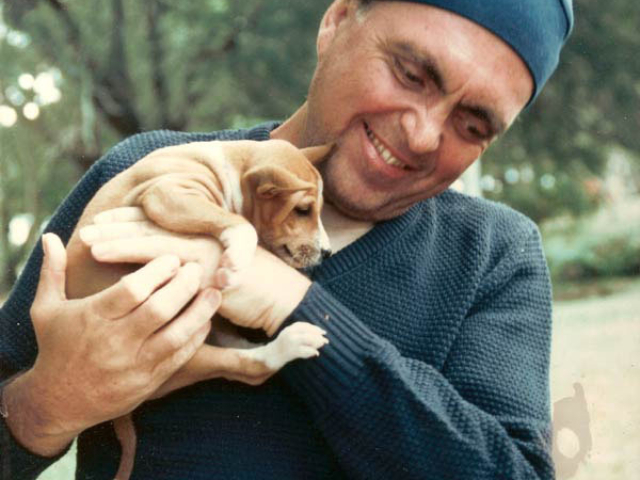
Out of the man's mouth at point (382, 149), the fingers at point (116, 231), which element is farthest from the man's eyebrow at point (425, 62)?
the fingers at point (116, 231)

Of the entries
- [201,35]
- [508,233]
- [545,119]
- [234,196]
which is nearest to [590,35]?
[545,119]

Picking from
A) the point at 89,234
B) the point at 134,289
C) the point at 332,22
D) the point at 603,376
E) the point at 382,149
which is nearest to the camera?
the point at 134,289

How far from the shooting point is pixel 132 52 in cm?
275

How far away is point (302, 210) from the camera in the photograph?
4.46 feet

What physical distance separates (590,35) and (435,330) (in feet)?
4.60

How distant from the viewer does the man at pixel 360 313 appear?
3.83 feet

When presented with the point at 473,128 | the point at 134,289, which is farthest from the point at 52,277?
the point at 473,128

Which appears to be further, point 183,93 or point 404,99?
point 183,93

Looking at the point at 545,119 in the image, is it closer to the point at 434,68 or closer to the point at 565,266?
the point at 565,266

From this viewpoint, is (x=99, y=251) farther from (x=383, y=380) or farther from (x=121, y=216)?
(x=383, y=380)

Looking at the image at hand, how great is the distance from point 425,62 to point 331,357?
0.59 meters

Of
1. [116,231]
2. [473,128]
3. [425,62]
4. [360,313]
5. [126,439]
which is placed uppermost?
[425,62]

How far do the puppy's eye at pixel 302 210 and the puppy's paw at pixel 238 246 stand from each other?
0.15 m

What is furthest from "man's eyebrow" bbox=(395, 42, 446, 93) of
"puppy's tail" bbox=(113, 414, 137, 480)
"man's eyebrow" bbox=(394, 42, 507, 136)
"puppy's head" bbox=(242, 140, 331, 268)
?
"puppy's tail" bbox=(113, 414, 137, 480)
